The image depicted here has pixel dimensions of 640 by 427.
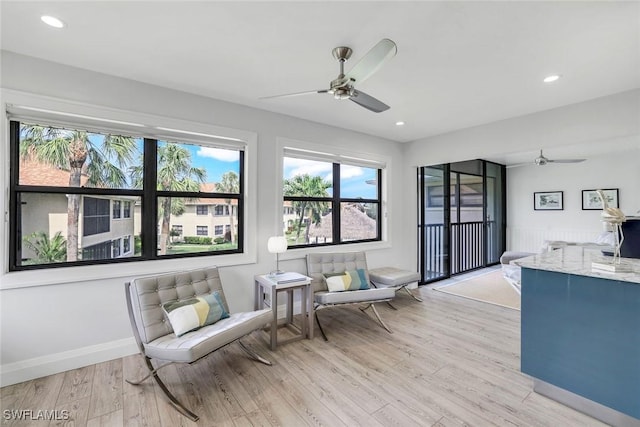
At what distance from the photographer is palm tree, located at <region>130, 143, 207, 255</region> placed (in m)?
2.96

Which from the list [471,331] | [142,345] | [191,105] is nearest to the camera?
[142,345]

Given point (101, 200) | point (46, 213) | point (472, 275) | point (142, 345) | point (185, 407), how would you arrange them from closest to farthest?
1. point (185, 407)
2. point (142, 345)
3. point (46, 213)
4. point (101, 200)
5. point (472, 275)

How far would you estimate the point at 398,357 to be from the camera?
8.79 feet

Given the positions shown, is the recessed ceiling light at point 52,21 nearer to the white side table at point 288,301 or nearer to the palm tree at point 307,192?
the palm tree at point 307,192

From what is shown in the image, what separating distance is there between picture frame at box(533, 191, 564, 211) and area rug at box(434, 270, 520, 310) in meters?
2.57

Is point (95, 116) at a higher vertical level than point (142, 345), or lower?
higher

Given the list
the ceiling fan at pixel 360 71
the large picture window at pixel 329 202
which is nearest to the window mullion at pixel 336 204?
the large picture window at pixel 329 202

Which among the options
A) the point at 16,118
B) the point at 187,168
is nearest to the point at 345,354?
the point at 187,168

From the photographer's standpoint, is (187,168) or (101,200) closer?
(101,200)

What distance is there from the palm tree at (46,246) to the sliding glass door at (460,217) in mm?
4954

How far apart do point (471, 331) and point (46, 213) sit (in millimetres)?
4480

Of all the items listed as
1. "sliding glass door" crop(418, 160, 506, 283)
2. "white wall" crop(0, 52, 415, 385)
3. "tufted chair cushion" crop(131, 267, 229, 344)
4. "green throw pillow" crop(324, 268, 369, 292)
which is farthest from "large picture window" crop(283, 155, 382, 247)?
"tufted chair cushion" crop(131, 267, 229, 344)

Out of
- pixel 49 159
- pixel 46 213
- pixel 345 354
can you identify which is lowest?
pixel 345 354

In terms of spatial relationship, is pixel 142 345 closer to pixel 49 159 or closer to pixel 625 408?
pixel 49 159
